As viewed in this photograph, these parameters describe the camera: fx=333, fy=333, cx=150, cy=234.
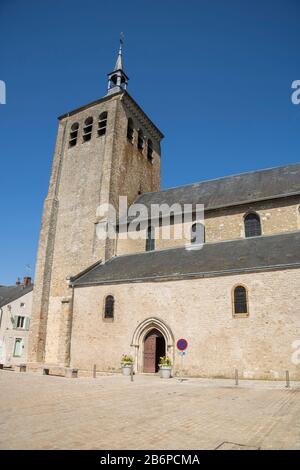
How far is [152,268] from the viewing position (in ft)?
53.0

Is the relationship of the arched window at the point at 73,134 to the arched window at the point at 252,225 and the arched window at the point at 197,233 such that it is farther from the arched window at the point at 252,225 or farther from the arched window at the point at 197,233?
the arched window at the point at 252,225

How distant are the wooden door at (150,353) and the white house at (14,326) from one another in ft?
50.5

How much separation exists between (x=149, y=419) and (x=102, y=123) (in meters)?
22.3

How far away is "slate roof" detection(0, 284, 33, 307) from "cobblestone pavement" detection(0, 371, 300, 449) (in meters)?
20.4

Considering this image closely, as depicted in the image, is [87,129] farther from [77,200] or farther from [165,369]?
[165,369]

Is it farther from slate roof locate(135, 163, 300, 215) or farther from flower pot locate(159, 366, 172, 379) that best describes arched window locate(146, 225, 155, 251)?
flower pot locate(159, 366, 172, 379)

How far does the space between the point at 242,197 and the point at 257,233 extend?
8.03 feet

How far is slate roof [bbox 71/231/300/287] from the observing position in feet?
43.6

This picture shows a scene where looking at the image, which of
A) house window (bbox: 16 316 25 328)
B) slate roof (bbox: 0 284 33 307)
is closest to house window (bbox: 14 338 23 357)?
house window (bbox: 16 316 25 328)

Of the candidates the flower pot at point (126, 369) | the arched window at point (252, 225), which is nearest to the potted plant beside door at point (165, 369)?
the flower pot at point (126, 369)

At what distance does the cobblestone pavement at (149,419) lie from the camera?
14.5 feet

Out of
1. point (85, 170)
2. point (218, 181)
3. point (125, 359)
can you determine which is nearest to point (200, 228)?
point (218, 181)

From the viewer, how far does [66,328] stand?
16.9m

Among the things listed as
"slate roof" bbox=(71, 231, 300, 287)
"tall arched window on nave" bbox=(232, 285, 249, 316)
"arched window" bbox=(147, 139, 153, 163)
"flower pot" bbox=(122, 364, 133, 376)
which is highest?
"arched window" bbox=(147, 139, 153, 163)
